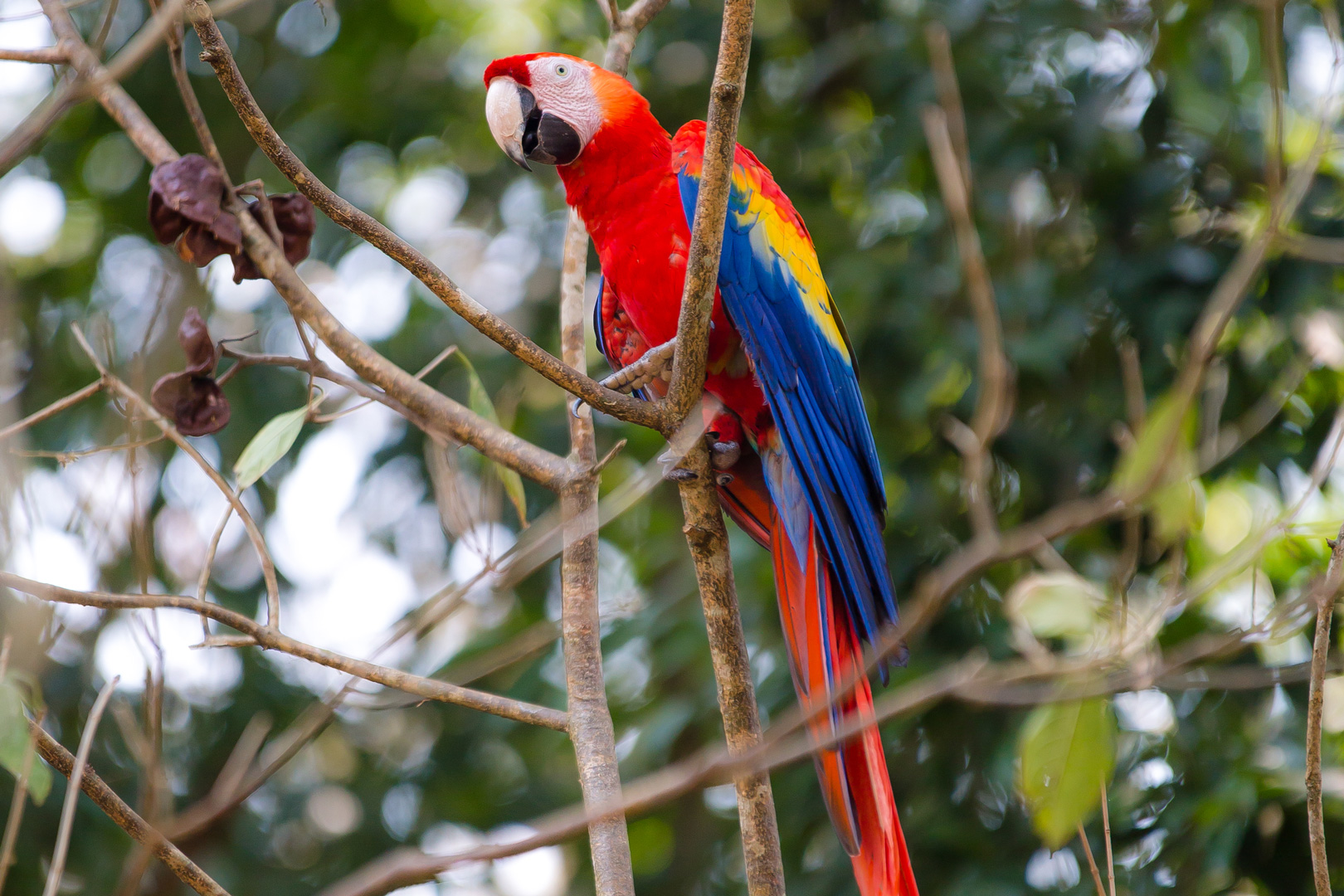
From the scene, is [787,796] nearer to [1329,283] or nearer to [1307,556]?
[1307,556]

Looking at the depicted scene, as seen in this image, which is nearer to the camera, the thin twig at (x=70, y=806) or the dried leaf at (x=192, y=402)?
the thin twig at (x=70, y=806)

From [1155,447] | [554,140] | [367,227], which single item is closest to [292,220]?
[367,227]

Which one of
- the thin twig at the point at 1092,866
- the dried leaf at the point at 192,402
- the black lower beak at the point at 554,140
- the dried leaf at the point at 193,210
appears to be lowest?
the thin twig at the point at 1092,866

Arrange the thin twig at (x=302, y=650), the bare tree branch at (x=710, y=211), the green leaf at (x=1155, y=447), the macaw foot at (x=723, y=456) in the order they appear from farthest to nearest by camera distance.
A: 1. the macaw foot at (x=723, y=456)
2. the bare tree branch at (x=710, y=211)
3. the thin twig at (x=302, y=650)
4. the green leaf at (x=1155, y=447)

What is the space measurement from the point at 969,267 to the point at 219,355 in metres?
0.90

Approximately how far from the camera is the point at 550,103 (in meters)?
1.67

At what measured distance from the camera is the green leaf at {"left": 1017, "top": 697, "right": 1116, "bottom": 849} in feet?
2.17

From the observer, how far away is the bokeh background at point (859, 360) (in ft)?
5.49

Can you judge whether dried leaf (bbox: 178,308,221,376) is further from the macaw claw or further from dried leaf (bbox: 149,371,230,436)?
the macaw claw

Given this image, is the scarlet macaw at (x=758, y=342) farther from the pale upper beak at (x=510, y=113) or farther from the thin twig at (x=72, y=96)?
the thin twig at (x=72, y=96)

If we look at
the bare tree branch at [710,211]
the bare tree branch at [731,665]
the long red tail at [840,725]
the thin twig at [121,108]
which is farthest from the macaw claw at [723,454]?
the thin twig at [121,108]

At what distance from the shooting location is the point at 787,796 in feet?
6.35

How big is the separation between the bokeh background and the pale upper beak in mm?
541

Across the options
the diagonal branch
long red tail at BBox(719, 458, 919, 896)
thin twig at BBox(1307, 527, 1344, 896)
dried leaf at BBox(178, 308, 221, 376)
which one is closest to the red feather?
long red tail at BBox(719, 458, 919, 896)
